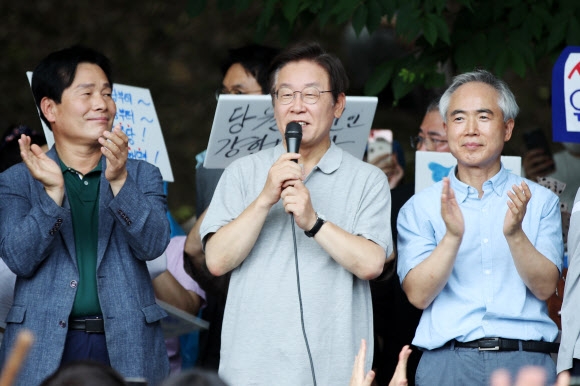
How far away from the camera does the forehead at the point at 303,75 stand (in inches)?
178

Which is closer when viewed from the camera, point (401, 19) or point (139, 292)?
point (139, 292)

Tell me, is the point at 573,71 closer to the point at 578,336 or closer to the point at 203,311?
the point at 578,336

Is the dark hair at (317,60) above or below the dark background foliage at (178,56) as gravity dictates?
below

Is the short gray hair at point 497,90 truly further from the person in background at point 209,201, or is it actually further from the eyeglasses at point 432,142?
the eyeglasses at point 432,142

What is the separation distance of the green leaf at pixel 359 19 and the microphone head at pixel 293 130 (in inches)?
78.7

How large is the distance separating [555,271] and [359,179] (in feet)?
2.72

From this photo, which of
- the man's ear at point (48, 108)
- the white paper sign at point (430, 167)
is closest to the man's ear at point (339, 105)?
the white paper sign at point (430, 167)

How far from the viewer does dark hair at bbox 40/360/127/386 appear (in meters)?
2.45

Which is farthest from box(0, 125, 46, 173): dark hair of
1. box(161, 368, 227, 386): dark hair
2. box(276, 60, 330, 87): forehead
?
box(161, 368, 227, 386): dark hair

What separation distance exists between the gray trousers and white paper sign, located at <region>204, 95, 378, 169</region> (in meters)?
1.24

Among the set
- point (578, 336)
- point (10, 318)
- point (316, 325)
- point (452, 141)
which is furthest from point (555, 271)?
point (10, 318)

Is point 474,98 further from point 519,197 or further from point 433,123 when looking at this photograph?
point 433,123

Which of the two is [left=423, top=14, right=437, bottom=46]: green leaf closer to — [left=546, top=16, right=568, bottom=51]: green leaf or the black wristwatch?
[left=546, top=16, right=568, bottom=51]: green leaf

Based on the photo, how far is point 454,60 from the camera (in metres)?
6.53
